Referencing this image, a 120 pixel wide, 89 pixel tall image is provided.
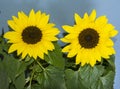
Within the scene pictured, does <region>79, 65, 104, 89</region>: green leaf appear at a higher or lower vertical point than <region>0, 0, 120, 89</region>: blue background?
lower

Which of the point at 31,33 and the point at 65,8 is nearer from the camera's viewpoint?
the point at 31,33

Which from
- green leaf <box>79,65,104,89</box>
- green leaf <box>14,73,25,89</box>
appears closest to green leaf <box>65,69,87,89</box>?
green leaf <box>79,65,104,89</box>

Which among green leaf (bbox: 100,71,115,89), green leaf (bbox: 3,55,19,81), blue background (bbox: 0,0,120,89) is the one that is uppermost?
blue background (bbox: 0,0,120,89)

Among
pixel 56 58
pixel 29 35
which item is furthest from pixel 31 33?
pixel 56 58

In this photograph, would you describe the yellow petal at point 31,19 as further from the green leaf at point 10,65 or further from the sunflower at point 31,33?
the green leaf at point 10,65

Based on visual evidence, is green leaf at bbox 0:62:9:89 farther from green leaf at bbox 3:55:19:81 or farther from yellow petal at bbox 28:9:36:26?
yellow petal at bbox 28:9:36:26

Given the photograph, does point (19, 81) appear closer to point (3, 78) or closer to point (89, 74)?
point (3, 78)
